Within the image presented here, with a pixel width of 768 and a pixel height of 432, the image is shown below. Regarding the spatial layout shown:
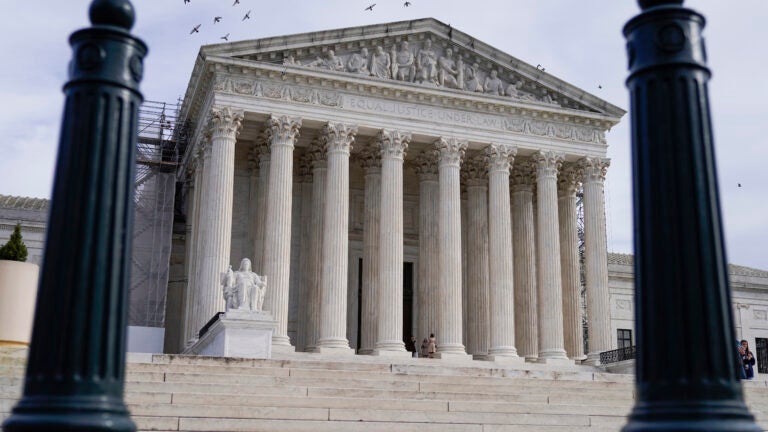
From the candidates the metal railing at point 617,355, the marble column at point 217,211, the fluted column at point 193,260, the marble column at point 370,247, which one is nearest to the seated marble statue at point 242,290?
the marble column at point 217,211

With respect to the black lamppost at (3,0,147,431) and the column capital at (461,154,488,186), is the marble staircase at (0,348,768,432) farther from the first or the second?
the column capital at (461,154,488,186)

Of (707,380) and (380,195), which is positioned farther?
(380,195)

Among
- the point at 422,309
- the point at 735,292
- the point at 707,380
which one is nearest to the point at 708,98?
the point at 707,380

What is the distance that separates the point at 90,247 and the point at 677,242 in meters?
3.12

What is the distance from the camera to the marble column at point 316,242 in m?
37.4

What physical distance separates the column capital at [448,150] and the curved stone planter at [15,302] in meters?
19.1

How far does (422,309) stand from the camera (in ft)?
127

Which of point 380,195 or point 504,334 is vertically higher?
point 380,195

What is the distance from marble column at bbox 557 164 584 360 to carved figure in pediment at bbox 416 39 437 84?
770 cm

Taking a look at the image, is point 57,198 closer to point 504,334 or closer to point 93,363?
point 93,363

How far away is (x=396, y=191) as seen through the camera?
1435 inches

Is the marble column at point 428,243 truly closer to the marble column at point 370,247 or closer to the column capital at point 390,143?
the column capital at point 390,143

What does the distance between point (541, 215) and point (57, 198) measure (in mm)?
35047

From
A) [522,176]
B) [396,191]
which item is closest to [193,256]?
[396,191]
